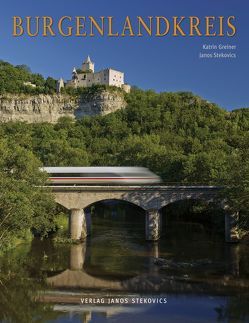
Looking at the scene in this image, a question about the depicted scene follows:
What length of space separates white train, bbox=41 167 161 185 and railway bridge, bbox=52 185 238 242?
3095mm

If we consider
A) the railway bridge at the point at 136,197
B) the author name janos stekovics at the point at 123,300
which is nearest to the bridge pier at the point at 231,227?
the railway bridge at the point at 136,197

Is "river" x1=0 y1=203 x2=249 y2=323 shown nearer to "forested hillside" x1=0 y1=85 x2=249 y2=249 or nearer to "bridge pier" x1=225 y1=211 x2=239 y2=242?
"bridge pier" x1=225 y1=211 x2=239 y2=242

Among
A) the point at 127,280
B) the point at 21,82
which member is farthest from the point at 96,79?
the point at 127,280

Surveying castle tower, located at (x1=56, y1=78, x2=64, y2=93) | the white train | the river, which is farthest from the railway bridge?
castle tower, located at (x1=56, y1=78, x2=64, y2=93)

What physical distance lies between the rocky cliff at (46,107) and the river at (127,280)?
291 ft

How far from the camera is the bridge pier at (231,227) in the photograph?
51.7 metres

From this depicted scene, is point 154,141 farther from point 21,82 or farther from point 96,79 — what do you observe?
point 21,82

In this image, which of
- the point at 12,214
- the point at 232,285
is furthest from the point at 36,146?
the point at 232,285

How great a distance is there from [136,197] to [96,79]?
99231 mm

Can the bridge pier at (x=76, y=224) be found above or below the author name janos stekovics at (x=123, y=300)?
above

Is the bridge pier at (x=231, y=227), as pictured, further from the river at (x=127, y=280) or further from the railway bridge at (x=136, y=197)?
the railway bridge at (x=136, y=197)

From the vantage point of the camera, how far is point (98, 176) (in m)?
56.9

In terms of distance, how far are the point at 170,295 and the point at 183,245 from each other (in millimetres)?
18553

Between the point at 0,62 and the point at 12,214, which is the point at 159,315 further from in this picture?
the point at 0,62
